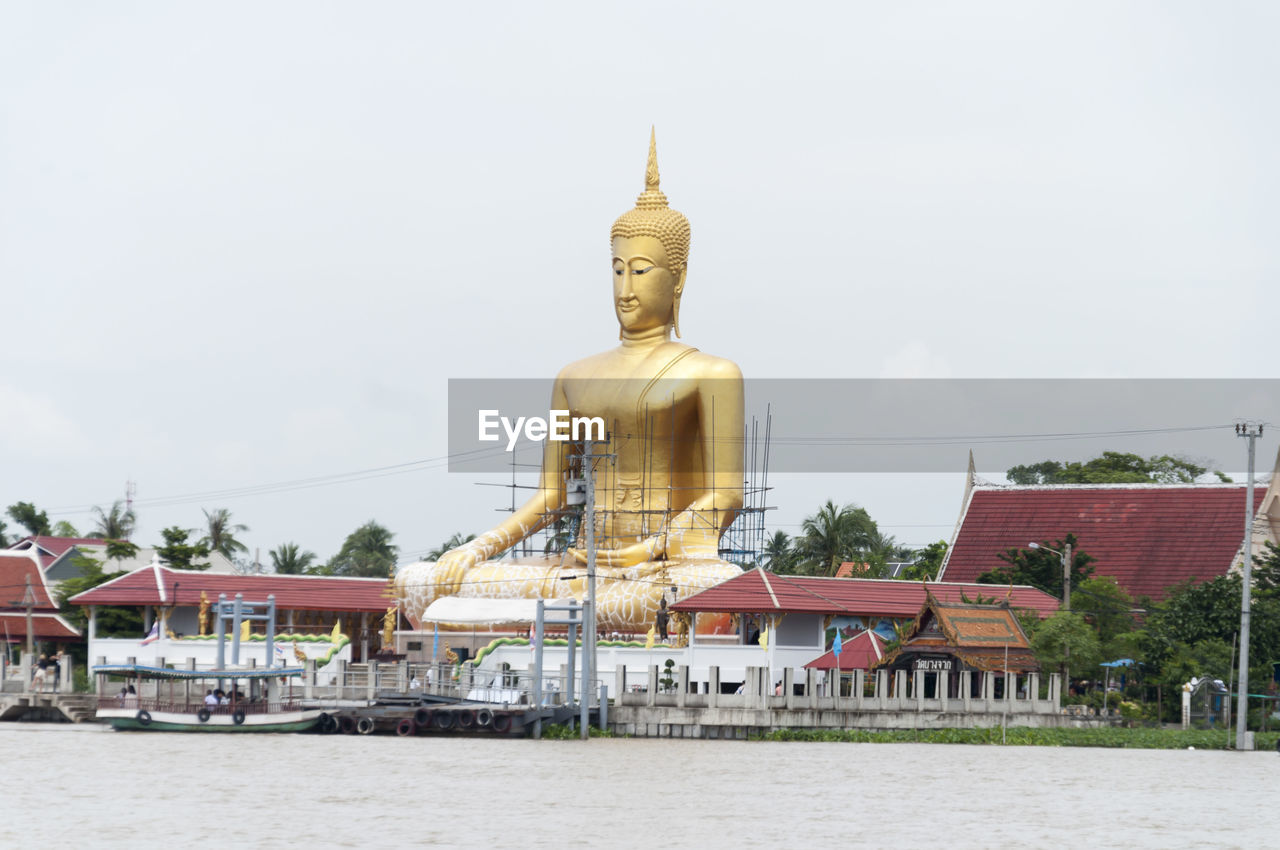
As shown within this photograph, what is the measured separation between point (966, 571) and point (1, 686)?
2762 centimetres

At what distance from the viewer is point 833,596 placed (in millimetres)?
47125

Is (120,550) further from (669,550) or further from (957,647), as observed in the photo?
(957,647)

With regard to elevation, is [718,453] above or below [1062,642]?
above

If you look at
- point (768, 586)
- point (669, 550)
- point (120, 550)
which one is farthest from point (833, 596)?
point (120, 550)

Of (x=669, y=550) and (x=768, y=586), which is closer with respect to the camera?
(x=768, y=586)

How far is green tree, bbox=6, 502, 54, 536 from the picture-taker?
84.6 metres

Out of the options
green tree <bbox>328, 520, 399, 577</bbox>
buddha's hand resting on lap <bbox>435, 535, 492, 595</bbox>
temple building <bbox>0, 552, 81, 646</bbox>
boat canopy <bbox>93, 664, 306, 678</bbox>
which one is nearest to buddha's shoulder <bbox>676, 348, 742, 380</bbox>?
buddha's hand resting on lap <bbox>435, 535, 492, 595</bbox>

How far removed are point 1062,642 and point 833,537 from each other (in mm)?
23238

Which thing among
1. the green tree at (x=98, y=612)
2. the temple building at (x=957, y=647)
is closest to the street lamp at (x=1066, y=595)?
the temple building at (x=957, y=647)

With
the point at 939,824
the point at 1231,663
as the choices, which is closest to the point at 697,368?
the point at 1231,663

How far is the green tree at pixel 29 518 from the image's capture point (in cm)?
8462

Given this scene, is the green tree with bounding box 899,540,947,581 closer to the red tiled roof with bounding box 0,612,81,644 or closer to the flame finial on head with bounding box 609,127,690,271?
the flame finial on head with bounding box 609,127,690,271

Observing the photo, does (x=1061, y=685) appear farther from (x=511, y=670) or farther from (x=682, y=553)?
(x=511, y=670)

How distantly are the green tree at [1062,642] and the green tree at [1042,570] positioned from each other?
7534mm
